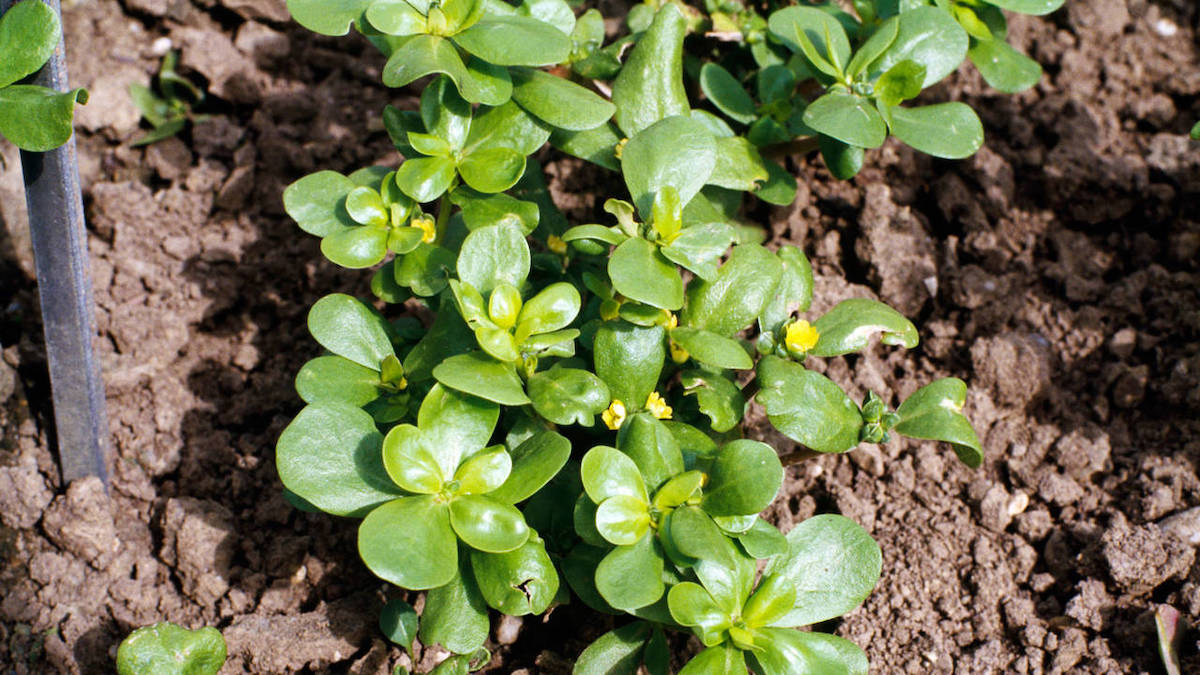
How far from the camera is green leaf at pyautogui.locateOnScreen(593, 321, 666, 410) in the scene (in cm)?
199

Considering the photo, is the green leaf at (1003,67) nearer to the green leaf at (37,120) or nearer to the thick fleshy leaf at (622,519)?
the thick fleshy leaf at (622,519)

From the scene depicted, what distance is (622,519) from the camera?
1.79 metres

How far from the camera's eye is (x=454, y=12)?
2086 mm

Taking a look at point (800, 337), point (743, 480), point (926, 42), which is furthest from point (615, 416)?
point (926, 42)

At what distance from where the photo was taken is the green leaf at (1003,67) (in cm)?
255

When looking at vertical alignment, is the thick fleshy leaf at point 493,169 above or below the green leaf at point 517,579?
above

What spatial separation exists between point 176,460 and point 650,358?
53.2 inches

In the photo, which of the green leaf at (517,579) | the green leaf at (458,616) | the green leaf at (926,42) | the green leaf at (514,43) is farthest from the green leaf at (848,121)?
the green leaf at (458,616)

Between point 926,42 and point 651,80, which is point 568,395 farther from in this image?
point 926,42

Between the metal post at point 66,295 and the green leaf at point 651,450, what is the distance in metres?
1.25

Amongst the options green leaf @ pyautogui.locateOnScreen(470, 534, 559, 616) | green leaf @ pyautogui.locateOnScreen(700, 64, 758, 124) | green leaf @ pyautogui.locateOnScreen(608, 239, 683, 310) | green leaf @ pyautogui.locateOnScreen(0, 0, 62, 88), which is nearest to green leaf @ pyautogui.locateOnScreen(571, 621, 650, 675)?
green leaf @ pyautogui.locateOnScreen(470, 534, 559, 616)

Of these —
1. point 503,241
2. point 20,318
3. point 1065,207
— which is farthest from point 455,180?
point 1065,207

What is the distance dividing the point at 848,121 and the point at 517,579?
1.19 m

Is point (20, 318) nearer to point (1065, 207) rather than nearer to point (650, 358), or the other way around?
point (650, 358)
